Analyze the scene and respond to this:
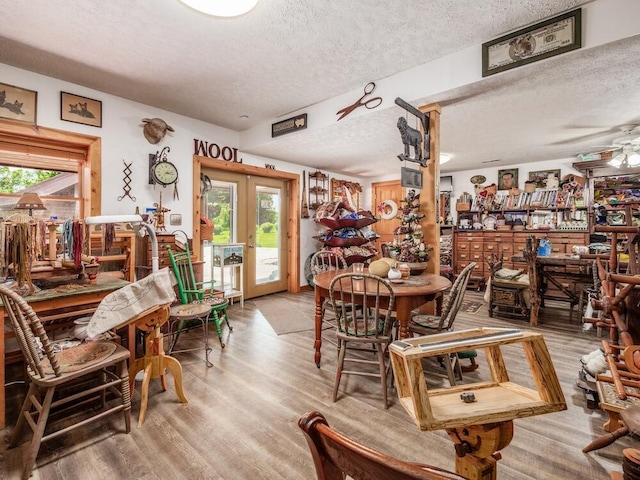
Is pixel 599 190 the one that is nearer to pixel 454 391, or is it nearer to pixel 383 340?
pixel 383 340

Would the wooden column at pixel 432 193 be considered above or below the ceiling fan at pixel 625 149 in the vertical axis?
below

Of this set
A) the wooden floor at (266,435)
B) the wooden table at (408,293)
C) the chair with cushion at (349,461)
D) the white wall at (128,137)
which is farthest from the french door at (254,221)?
the chair with cushion at (349,461)

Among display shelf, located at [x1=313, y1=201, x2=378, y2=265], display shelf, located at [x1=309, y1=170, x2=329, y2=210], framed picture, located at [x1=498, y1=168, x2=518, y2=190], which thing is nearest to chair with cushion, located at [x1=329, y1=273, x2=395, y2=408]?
display shelf, located at [x1=313, y1=201, x2=378, y2=265]

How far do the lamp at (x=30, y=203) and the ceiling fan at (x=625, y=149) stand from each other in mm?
6720

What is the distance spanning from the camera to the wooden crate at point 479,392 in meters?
0.74

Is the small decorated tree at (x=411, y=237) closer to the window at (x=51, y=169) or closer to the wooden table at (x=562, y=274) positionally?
the wooden table at (x=562, y=274)

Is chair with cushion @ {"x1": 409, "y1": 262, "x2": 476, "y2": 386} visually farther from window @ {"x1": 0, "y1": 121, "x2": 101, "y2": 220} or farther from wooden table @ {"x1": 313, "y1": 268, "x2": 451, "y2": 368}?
window @ {"x1": 0, "y1": 121, "x2": 101, "y2": 220}

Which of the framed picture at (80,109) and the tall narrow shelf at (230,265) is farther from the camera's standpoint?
the tall narrow shelf at (230,265)

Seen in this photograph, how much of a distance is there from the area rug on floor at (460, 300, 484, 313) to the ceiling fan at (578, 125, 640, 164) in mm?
2786

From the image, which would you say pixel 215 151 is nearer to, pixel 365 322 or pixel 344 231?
pixel 344 231

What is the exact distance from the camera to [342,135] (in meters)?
4.12

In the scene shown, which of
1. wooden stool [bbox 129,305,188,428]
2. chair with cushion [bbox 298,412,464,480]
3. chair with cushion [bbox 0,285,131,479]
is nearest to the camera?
chair with cushion [bbox 298,412,464,480]

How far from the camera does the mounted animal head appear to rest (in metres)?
3.78

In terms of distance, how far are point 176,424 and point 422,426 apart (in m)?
1.85
